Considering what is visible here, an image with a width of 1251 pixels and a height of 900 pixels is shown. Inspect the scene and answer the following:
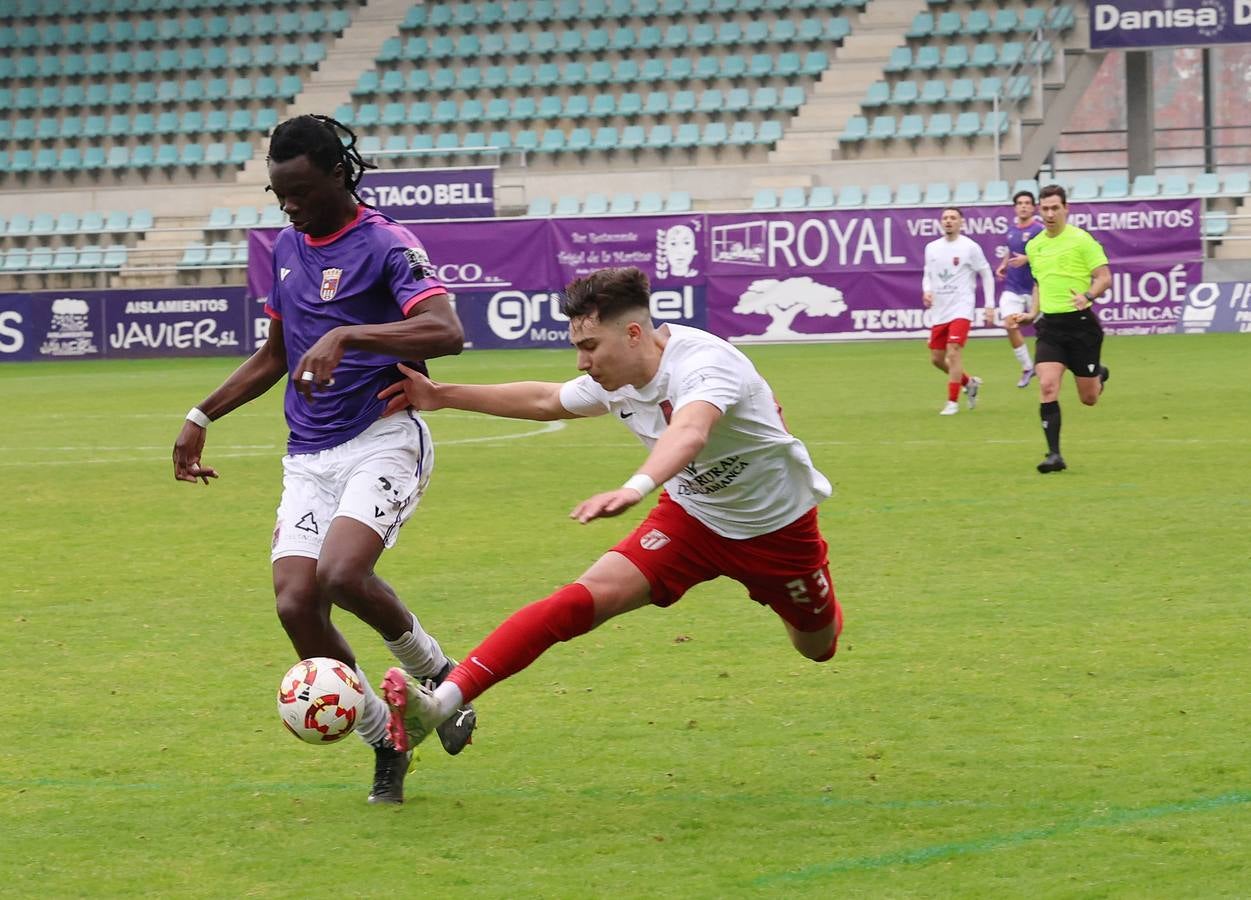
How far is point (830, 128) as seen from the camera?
113ft

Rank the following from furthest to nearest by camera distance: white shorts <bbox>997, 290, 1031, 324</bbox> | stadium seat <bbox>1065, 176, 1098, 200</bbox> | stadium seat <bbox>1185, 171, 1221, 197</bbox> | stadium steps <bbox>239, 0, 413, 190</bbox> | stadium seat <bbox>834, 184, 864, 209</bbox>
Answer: stadium steps <bbox>239, 0, 413, 190</bbox> → stadium seat <bbox>1065, 176, 1098, 200</bbox> → stadium seat <bbox>834, 184, 864, 209</bbox> → stadium seat <bbox>1185, 171, 1221, 197</bbox> → white shorts <bbox>997, 290, 1031, 324</bbox>

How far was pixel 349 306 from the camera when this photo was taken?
5.62 meters

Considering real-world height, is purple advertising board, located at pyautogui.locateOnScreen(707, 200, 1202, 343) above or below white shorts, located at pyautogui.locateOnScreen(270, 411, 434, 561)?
above

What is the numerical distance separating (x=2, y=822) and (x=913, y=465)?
974 cm

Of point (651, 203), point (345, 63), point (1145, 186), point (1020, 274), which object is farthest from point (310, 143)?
point (345, 63)

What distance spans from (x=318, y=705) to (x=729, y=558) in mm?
1377

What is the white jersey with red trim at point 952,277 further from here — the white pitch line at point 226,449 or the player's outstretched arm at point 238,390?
the player's outstretched arm at point 238,390

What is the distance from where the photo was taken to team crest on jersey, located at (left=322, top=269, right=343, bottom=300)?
18.5ft

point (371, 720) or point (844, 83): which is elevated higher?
point (844, 83)

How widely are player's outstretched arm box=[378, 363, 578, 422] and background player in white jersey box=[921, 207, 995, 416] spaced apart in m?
12.5

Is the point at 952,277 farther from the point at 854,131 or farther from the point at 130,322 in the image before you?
the point at 130,322

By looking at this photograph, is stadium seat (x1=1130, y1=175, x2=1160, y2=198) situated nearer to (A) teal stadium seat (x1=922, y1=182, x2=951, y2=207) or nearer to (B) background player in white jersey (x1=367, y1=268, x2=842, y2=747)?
(A) teal stadium seat (x1=922, y1=182, x2=951, y2=207)

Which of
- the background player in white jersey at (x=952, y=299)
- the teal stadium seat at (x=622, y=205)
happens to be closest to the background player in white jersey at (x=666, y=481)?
the background player in white jersey at (x=952, y=299)

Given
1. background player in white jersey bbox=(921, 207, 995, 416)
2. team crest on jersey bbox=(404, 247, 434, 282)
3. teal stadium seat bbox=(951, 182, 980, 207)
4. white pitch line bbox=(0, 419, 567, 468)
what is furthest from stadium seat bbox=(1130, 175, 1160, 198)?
team crest on jersey bbox=(404, 247, 434, 282)
